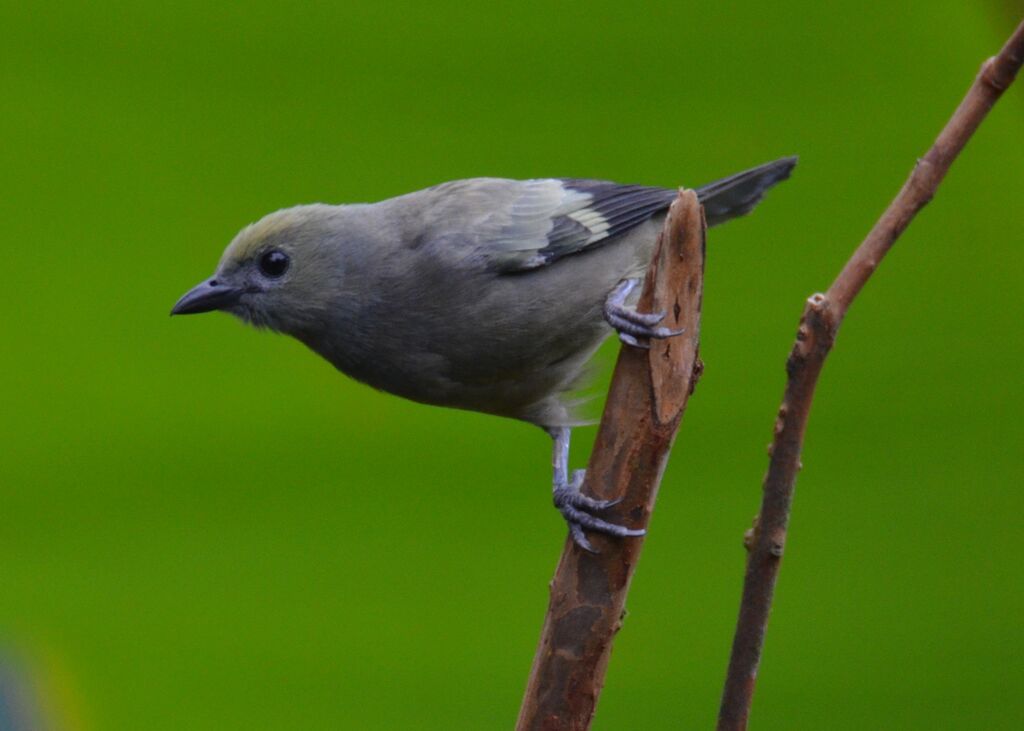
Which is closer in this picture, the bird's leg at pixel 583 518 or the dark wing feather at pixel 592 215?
the bird's leg at pixel 583 518

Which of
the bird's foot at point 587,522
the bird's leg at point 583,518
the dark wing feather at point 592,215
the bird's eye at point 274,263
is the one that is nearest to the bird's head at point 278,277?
the bird's eye at point 274,263

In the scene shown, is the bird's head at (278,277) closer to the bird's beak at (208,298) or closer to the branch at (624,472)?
the bird's beak at (208,298)

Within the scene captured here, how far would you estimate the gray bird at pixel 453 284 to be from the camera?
9.04 feet

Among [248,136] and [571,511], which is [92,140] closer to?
[248,136]

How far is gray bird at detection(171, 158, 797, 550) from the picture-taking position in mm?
2756

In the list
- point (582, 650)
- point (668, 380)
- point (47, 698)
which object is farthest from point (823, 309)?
point (47, 698)

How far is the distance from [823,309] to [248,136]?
6.69ft

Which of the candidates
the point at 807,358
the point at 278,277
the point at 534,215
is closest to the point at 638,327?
the point at 807,358

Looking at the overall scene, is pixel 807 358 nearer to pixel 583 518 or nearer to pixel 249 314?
pixel 583 518

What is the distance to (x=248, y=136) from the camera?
3.15 metres

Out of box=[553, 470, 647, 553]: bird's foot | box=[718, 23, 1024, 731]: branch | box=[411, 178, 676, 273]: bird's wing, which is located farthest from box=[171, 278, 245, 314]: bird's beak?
box=[718, 23, 1024, 731]: branch

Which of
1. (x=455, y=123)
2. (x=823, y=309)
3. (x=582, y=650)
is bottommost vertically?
(x=582, y=650)

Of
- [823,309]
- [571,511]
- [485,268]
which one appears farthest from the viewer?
[485,268]

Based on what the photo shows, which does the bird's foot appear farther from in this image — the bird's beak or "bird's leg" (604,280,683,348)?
the bird's beak
